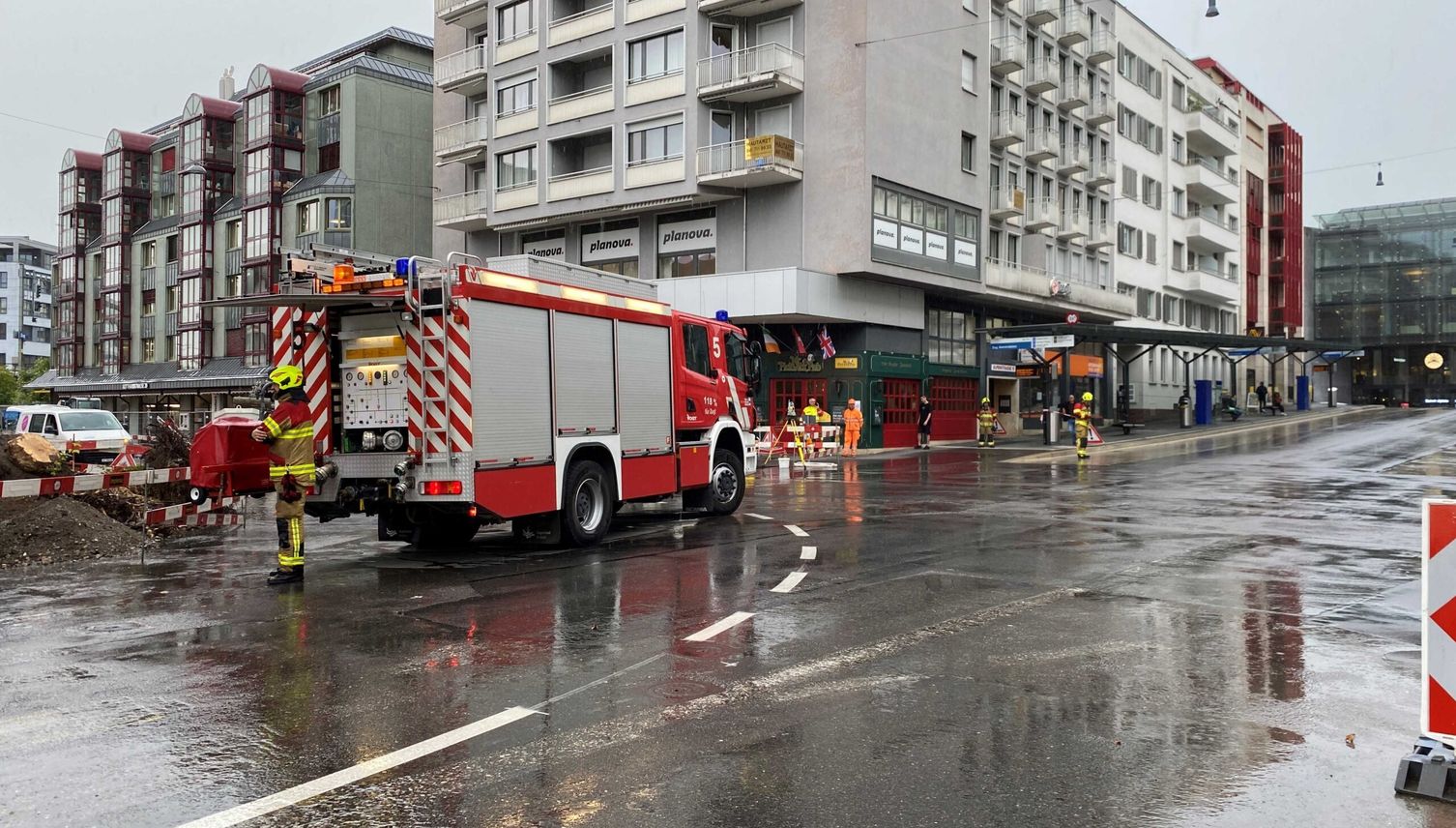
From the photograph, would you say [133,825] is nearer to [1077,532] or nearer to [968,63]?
[1077,532]

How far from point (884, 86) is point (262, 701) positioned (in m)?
33.1

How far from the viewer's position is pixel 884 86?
35.1 meters

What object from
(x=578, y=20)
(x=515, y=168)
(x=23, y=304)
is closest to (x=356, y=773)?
(x=578, y=20)

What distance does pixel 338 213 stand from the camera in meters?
50.8

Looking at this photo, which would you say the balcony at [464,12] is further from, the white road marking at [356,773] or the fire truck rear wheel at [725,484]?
the white road marking at [356,773]

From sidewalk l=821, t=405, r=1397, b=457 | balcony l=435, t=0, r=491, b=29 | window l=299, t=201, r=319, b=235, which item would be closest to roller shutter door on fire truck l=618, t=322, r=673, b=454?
sidewalk l=821, t=405, r=1397, b=457

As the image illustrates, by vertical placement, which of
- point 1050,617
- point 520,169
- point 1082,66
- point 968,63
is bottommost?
point 1050,617

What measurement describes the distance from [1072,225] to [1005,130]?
26.3 feet

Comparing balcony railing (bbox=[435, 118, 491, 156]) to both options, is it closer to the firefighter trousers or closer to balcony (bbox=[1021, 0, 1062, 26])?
balcony (bbox=[1021, 0, 1062, 26])

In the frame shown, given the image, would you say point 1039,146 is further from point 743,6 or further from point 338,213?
point 338,213

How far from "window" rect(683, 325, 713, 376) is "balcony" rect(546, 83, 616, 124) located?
24944 mm

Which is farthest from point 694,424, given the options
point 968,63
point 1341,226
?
point 1341,226

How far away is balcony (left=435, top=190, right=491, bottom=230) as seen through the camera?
4150 centimetres

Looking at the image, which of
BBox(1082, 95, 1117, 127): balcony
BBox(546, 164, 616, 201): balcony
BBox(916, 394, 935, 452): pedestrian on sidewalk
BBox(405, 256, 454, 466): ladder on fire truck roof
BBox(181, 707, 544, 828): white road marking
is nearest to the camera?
BBox(181, 707, 544, 828): white road marking
